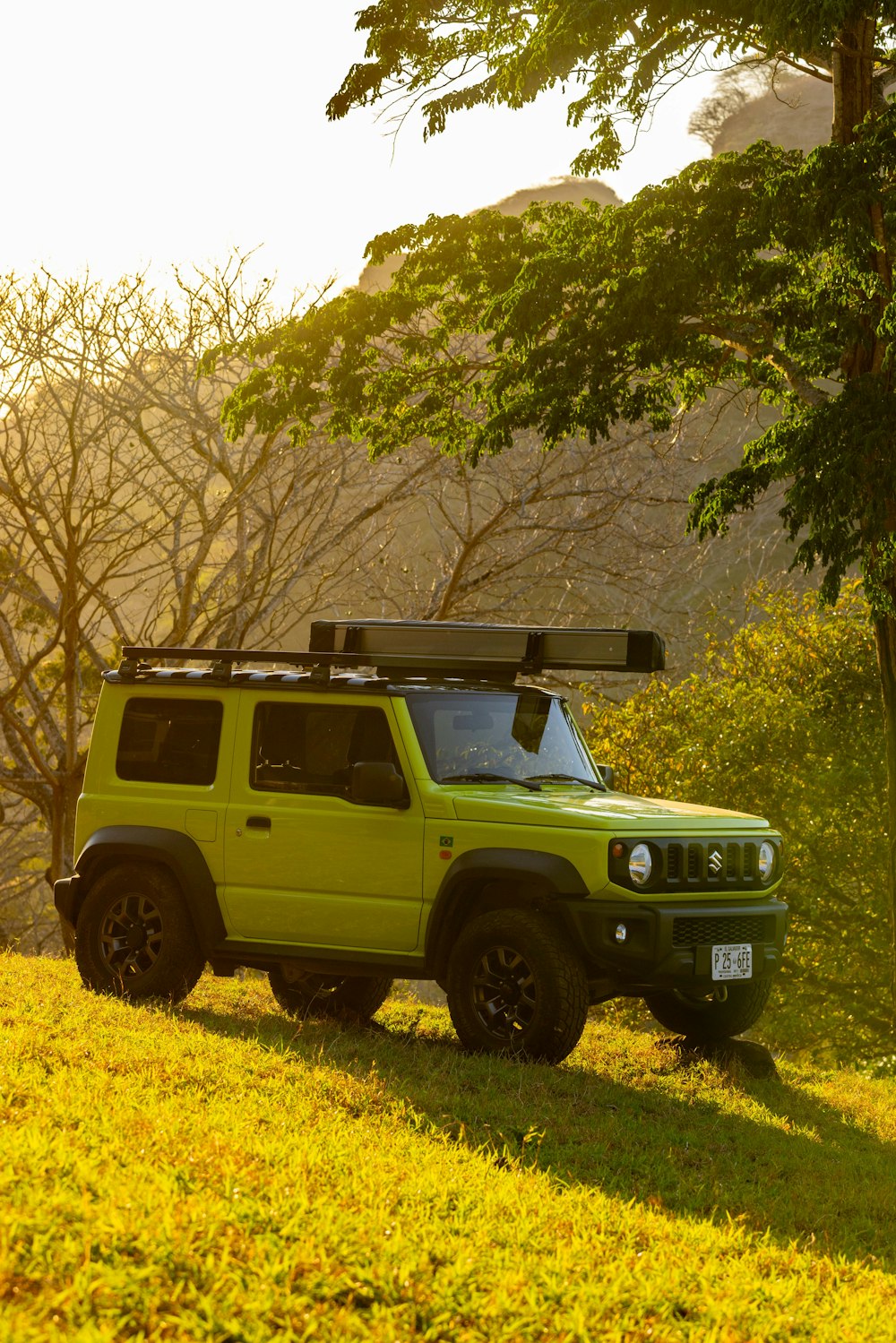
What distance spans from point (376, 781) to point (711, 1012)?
107 inches

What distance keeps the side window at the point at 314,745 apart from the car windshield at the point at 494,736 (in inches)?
10.0

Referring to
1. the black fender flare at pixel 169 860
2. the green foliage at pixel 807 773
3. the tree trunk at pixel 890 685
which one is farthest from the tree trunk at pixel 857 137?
the black fender flare at pixel 169 860

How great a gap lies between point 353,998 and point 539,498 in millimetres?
12441

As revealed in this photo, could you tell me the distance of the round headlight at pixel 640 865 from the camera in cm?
779

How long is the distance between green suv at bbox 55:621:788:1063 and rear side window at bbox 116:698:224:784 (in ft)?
0.04

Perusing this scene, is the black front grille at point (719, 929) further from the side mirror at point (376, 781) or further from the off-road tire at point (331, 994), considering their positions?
the off-road tire at point (331, 994)

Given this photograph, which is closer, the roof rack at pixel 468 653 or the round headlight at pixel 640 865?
the round headlight at pixel 640 865

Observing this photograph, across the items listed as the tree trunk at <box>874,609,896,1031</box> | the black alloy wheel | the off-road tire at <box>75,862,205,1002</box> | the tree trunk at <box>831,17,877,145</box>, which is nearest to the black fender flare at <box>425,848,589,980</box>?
the off-road tire at <box>75,862,205,1002</box>

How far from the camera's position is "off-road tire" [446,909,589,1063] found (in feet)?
25.5

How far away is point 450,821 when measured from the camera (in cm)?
821

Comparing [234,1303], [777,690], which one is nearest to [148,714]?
[234,1303]

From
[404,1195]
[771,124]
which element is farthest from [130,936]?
[771,124]

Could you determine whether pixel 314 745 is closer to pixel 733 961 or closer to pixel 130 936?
pixel 130 936

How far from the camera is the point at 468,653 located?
913 cm
